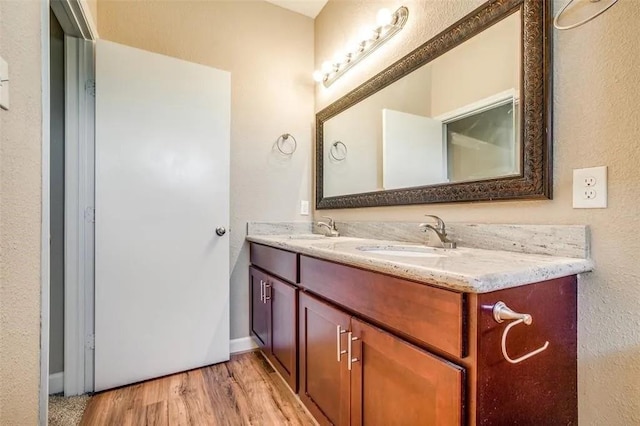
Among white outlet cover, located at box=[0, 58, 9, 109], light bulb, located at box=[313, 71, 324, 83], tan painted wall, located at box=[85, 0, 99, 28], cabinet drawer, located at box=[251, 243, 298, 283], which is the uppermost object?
tan painted wall, located at box=[85, 0, 99, 28]

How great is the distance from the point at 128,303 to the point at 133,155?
0.80 meters

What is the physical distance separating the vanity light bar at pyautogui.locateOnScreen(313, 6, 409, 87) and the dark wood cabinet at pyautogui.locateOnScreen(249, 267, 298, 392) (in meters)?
1.38

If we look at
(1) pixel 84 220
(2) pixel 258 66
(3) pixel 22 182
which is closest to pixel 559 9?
(3) pixel 22 182

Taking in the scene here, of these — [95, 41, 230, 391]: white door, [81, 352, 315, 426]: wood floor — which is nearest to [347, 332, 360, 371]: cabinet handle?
[81, 352, 315, 426]: wood floor

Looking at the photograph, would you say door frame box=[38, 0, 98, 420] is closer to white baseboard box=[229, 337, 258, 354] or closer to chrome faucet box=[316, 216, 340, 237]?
white baseboard box=[229, 337, 258, 354]

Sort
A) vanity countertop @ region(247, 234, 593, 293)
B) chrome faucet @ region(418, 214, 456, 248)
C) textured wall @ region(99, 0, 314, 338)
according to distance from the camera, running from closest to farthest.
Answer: vanity countertop @ region(247, 234, 593, 293)
chrome faucet @ region(418, 214, 456, 248)
textured wall @ region(99, 0, 314, 338)

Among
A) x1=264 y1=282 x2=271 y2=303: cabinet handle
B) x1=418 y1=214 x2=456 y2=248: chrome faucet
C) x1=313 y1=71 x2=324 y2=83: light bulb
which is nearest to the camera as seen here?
x1=418 y1=214 x2=456 y2=248: chrome faucet

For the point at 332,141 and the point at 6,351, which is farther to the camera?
the point at 332,141

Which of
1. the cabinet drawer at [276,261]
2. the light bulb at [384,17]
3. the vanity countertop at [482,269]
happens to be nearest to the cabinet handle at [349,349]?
the vanity countertop at [482,269]

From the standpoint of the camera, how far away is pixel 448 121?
4.49 feet

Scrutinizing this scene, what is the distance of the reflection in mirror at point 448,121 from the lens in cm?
111

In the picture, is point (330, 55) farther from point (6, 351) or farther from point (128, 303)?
point (6, 351)

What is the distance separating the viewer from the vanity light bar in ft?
5.23

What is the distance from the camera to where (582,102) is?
0.92 m
